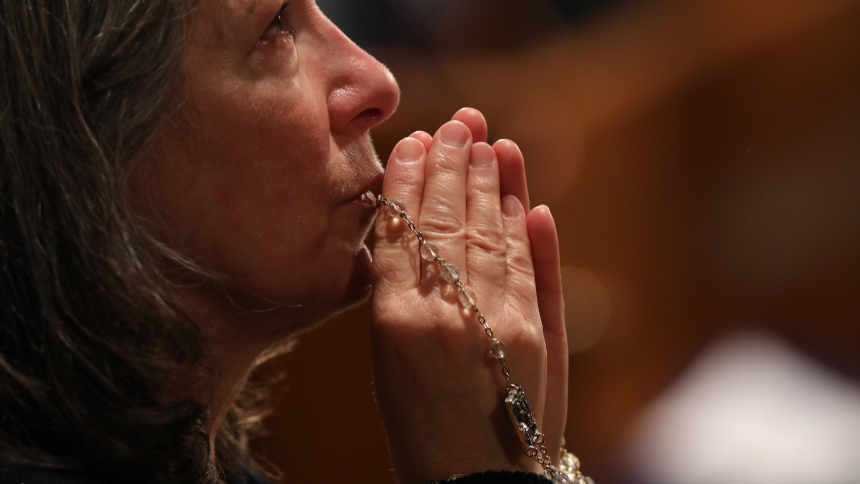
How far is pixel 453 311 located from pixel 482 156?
199mm

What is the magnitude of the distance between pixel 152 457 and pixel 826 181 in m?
1.57

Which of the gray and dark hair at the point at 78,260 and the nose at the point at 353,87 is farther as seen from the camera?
the nose at the point at 353,87

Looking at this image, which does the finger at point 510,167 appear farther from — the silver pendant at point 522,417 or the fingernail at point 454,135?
the silver pendant at point 522,417

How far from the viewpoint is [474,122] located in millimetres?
880

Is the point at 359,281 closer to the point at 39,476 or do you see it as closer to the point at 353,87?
the point at 353,87

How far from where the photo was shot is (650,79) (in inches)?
68.7

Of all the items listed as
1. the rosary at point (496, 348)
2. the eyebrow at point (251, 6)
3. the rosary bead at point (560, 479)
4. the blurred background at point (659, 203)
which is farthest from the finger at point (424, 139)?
the blurred background at point (659, 203)

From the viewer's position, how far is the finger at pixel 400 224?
77 centimetres

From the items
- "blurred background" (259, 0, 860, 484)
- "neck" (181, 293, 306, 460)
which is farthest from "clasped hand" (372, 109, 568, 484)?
"blurred background" (259, 0, 860, 484)

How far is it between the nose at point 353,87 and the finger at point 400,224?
0.17ft

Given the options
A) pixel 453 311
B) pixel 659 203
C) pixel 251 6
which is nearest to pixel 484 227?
pixel 453 311

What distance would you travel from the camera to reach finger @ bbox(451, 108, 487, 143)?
88 cm

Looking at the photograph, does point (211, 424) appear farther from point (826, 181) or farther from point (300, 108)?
point (826, 181)

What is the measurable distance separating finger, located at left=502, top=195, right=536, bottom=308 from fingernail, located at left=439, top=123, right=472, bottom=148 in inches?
3.6
